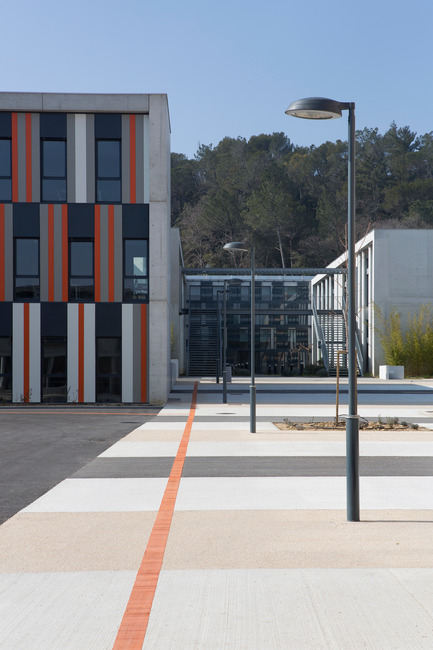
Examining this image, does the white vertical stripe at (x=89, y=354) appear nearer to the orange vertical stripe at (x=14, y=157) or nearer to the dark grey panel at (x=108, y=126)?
the orange vertical stripe at (x=14, y=157)

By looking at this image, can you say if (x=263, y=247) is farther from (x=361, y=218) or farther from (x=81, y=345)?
(x=81, y=345)

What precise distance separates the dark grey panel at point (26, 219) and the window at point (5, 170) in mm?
554

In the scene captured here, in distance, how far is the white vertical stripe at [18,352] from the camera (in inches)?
984

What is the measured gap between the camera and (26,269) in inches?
1001

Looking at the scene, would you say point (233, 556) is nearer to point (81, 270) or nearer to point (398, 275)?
point (81, 270)

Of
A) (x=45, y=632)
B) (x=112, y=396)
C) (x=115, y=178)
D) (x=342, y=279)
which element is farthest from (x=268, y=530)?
(x=342, y=279)

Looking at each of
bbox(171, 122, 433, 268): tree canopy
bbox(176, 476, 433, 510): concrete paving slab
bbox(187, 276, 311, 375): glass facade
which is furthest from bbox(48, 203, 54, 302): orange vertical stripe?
bbox(171, 122, 433, 268): tree canopy

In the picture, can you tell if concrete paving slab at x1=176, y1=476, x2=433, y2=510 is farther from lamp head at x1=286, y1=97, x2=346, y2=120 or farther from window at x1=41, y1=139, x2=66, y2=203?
window at x1=41, y1=139, x2=66, y2=203

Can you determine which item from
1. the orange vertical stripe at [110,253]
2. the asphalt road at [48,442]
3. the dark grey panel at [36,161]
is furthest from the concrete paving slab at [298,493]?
the dark grey panel at [36,161]

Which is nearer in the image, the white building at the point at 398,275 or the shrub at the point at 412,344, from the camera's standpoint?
the shrub at the point at 412,344

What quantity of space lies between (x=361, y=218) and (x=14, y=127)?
58.9 m

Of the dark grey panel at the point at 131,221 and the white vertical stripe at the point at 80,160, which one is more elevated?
the white vertical stripe at the point at 80,160

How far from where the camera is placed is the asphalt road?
954 centimetres

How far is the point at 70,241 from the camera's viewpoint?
2539 centimetres
